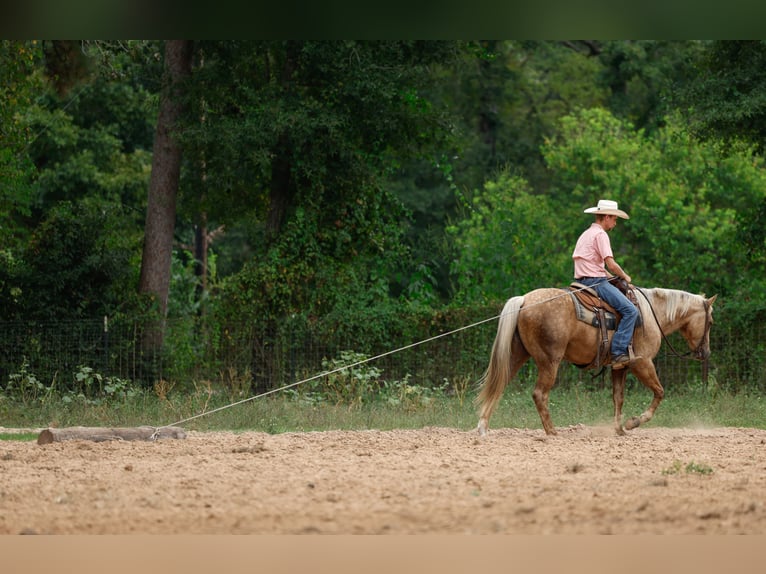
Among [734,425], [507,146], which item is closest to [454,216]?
[507,146]

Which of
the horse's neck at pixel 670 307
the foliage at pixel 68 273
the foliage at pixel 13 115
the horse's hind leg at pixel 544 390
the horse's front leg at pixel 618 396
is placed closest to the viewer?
the horse's hind leg at pixel 544 390

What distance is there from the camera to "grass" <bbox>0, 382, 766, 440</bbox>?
16.1 metres

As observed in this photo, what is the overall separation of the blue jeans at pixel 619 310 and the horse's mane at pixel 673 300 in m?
0.66

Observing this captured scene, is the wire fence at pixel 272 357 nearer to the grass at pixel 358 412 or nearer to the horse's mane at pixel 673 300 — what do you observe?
the grass at pixel 358 412

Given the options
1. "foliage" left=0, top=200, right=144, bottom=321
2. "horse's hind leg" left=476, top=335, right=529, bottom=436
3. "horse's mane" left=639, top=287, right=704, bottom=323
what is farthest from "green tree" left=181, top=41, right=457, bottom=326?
"horse's hind leg" left=476, top=335, right=529, bottom=436

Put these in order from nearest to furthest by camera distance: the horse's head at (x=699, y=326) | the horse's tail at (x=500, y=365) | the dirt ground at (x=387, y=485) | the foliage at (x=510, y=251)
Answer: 1. the dirt ground at (x=387, y=485)
2. the horse's tail at (x=500, y=365)
3. the horse's head at (x=699, y=326)
4. the foliage at (x=510, y=251)

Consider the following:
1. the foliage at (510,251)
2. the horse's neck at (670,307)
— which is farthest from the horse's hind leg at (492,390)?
the foliage at (510,251)

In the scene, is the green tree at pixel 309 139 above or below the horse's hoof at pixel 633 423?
above

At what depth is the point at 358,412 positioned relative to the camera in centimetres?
1720

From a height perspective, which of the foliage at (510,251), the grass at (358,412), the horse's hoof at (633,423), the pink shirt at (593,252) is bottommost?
the grass at (358,412)

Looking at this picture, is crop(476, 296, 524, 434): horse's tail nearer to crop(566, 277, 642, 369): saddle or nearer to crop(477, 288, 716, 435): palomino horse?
crop(477, 288, 716, 435): palomino horse

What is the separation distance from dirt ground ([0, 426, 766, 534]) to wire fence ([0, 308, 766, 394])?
6927mm

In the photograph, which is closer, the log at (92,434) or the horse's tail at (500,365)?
the log at (92,434)

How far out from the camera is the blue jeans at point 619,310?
45.1ft
